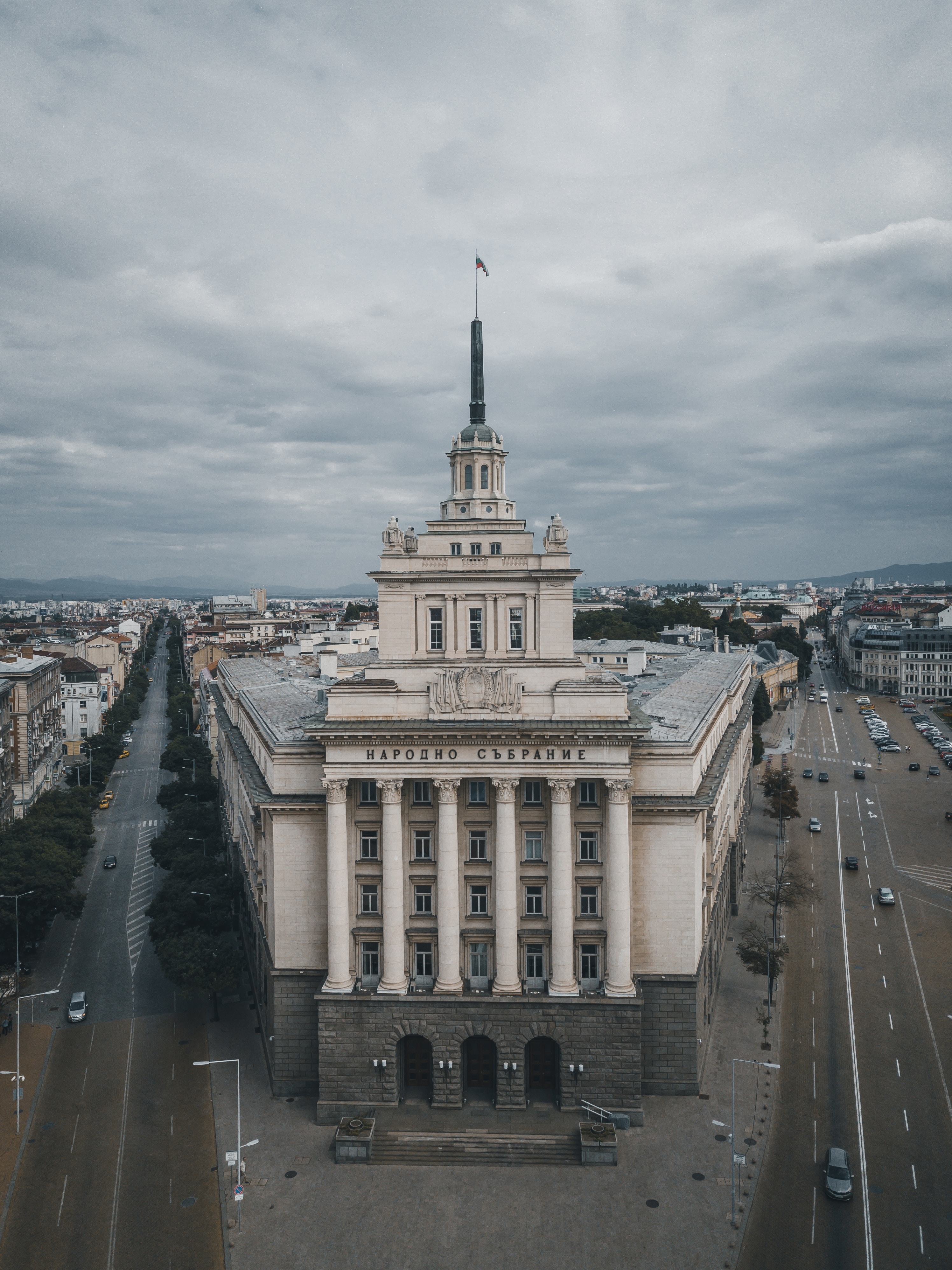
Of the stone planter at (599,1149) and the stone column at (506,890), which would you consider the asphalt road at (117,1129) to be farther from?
the stone planter at (599,1149)

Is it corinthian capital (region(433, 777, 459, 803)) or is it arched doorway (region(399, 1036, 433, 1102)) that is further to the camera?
arched doorway (region(399, 1036, 433, 1102))

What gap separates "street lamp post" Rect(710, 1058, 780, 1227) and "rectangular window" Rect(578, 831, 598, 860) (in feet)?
54.8

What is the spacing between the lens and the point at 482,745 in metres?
57.7

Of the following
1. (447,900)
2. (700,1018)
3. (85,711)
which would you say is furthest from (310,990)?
(85,711)

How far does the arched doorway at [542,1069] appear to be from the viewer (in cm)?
5978

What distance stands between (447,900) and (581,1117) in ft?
56.9

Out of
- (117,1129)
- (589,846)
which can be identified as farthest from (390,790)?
(117,1129)

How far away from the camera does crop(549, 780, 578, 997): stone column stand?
57406 mm

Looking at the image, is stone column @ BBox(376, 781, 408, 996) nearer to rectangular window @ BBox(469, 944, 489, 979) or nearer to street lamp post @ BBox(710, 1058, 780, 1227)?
rectangular window @ BBox(469, 944, 489, 979)

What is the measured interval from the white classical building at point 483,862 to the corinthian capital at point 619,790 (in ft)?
0.53

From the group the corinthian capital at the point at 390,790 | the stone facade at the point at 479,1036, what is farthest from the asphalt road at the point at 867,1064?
the corinthian capital at the point at 390,790

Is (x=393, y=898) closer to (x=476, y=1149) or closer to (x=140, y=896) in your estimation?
(x=476, y=1149)

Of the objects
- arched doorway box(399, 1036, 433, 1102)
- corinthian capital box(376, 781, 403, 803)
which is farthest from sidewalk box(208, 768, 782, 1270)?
corinthian capital box(376, 781, 403, 803)

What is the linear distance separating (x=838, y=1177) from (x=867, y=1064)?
15.5 m
